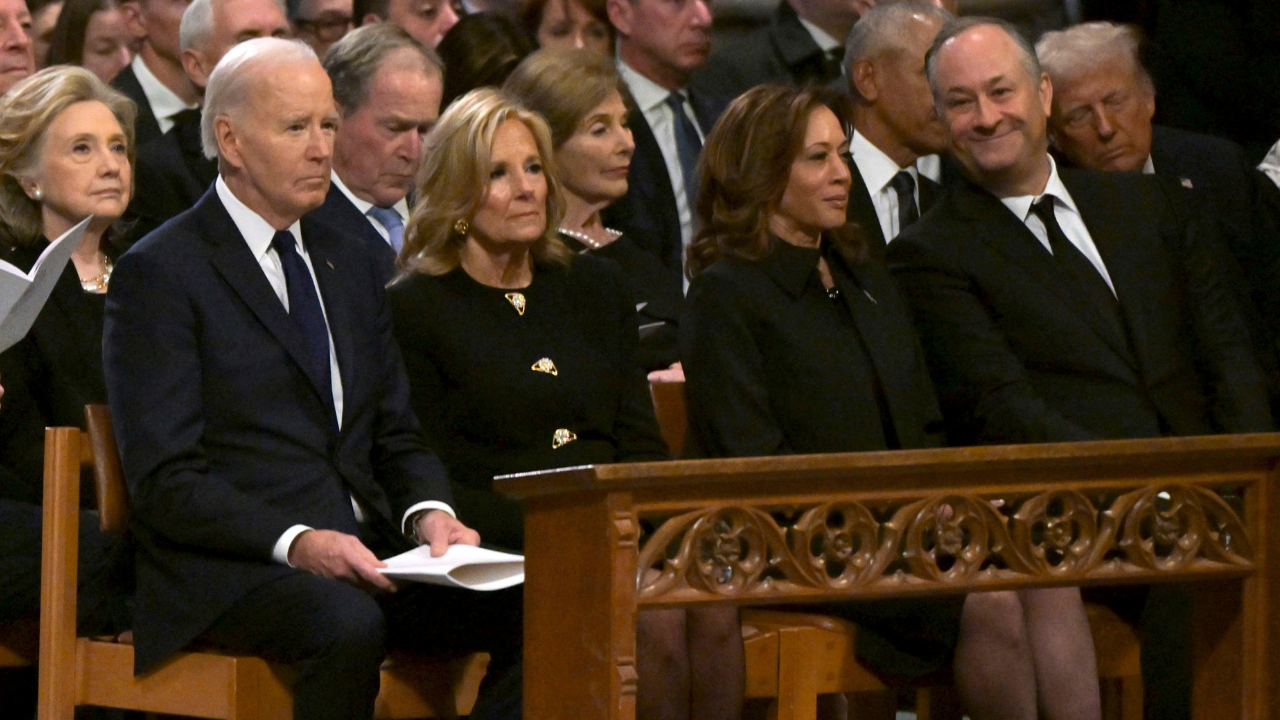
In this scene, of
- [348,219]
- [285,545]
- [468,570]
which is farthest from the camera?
[348,219]

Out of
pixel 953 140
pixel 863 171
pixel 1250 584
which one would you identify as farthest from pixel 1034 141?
pixel 1250 584

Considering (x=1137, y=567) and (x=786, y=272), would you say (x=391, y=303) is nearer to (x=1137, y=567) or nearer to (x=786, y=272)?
(x=786, y=272)

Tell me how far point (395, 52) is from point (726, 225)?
113 centimetres

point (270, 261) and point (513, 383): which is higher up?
point (270, 261)

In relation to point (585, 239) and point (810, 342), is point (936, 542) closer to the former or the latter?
point (810, 342)

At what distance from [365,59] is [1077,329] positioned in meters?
1.81

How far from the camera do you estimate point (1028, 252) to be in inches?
151

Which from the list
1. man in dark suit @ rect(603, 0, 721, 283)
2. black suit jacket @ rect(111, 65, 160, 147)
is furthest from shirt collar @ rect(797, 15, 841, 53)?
black suit jacket @ rect(111, 65, 160, 147)

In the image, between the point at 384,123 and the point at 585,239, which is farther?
the point at 384,123

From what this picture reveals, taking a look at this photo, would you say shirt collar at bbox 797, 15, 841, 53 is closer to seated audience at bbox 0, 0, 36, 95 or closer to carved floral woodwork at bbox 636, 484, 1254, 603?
seated audience at bbox 0, 0, 36, 95

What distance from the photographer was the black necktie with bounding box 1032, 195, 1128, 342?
3814mm

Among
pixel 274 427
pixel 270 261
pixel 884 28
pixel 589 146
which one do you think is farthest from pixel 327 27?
pixel 274 427

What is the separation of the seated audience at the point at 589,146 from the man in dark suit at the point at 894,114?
0.60 meters

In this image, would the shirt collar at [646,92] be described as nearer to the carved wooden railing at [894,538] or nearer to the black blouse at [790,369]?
the black blouse at [790,369]
